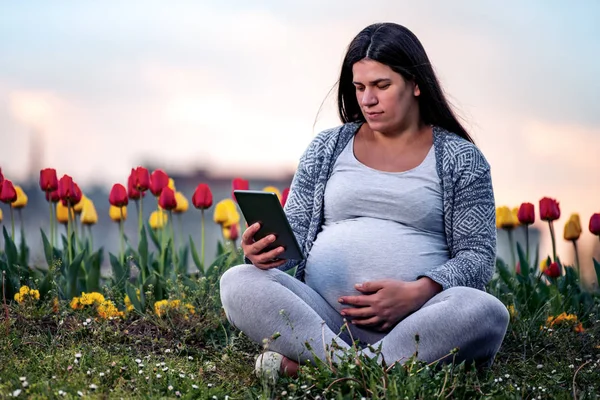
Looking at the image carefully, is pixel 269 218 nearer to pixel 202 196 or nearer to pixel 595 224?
pixel 202 196

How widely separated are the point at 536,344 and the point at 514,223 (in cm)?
124

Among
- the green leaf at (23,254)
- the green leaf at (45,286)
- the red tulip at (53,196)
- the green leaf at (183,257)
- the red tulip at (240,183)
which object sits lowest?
the green leaf at (183,257)

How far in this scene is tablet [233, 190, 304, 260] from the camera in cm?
325

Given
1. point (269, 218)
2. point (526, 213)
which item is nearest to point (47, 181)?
point (269, 218)

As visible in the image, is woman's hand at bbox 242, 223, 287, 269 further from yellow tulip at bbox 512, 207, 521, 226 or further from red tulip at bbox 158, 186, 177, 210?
yellow tulip at bbox 512, 207, 521, 226

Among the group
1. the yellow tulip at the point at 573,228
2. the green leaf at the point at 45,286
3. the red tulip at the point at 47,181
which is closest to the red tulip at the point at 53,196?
the red tulip at the point at 47,181

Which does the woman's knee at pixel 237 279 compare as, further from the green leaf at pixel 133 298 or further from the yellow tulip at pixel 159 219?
the yellow tulip at pixel 159 219

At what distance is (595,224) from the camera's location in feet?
18.8

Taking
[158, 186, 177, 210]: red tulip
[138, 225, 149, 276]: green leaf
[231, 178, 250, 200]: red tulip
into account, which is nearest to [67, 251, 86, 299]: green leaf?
[138, 225, 149, 276]: green leaf

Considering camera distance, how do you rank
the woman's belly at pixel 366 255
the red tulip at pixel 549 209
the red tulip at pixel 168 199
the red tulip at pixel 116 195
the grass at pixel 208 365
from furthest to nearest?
the red tulip at pixel 549 209 → the red tulip at pixel 116 195 → the red tulip at pixel 168 199 → the woman's belly at pixel 366 255 → the grass at pixel 208 365

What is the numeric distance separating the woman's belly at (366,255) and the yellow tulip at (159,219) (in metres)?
2.30

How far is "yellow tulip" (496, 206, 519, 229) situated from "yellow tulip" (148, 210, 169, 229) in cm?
229

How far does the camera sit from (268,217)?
3330mm

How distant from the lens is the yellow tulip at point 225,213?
576cm
